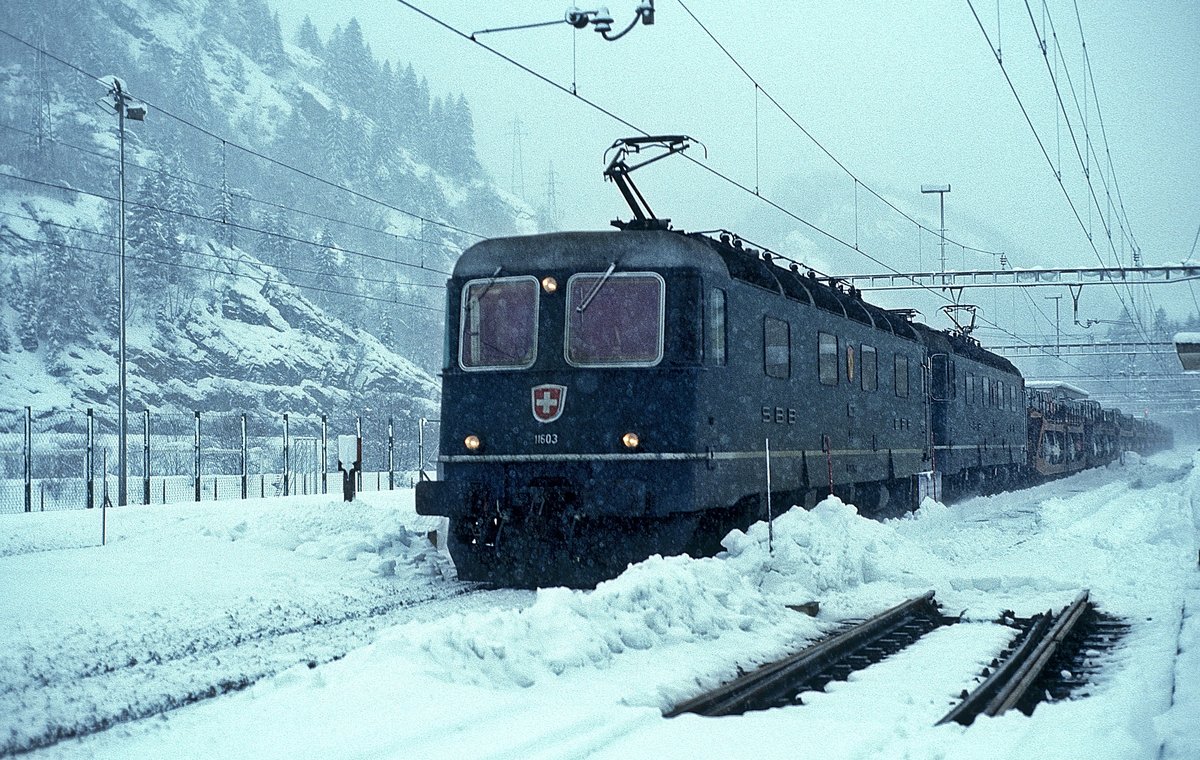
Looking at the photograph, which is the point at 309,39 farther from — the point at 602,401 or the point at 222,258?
the point at 602,401

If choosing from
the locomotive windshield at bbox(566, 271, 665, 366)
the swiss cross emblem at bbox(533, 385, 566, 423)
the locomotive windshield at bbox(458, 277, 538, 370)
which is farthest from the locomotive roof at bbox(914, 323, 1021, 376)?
the swiss cross emblem at bbox(533, 385, 566, 423)

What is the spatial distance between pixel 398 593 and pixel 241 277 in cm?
8261

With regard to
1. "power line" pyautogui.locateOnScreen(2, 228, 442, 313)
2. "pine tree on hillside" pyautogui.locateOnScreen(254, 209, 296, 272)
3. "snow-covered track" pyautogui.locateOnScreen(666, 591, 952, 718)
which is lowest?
"snow-covered track" pyautogui.locateOnScreen(666, 591, 952, 718)

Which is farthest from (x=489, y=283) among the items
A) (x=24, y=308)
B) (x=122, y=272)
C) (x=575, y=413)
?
(x=24, y=308)

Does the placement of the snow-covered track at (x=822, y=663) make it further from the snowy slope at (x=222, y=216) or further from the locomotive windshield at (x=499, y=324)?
the snowy slope at (x=222, y=216)

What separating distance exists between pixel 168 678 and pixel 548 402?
5222 millimetres

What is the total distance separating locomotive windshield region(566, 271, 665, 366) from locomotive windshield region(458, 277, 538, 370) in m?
0.43

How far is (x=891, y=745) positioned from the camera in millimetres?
5934

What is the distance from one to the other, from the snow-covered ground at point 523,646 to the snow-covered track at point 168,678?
0.03m

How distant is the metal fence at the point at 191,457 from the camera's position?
100 feet

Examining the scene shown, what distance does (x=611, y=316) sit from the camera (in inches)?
490

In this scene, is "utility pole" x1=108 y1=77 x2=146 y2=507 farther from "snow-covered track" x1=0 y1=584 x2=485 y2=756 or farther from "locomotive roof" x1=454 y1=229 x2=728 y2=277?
"snow-covered track" x1=0 y1=584 x2=485 y2=756

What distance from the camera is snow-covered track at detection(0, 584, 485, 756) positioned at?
6.68 m

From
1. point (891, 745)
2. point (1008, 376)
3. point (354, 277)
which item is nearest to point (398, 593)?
point (891, 745)
